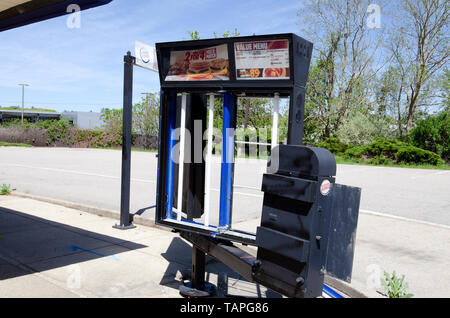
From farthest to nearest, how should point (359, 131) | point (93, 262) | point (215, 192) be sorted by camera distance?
1. point (359, 131)
2. point (215, 192)
3. point (93, 262)

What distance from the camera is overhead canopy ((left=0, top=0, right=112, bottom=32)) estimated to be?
4.64 m

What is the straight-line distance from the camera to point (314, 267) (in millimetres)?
2924

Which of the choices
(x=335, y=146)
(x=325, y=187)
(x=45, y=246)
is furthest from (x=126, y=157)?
(x=335, y=146)

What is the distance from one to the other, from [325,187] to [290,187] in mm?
263

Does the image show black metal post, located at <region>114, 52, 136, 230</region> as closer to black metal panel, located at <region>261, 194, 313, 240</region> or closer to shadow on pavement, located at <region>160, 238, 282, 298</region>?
shadow on pavement, located at <region>160, 238, 282, 298</region>

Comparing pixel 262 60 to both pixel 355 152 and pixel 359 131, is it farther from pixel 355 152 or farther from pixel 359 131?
pixel 359 131

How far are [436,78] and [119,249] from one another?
36.1 m

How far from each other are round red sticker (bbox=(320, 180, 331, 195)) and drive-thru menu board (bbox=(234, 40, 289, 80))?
3.49 ft

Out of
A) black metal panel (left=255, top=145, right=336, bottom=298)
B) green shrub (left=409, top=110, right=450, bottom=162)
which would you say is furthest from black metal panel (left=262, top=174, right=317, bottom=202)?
green shrub (left=409, top=110, right=450, bottom=162)

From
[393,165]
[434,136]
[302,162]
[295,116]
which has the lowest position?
[393,165]

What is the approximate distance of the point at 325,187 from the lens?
2916 mm

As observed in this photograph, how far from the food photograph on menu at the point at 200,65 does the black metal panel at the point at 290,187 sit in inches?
48.3
